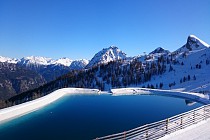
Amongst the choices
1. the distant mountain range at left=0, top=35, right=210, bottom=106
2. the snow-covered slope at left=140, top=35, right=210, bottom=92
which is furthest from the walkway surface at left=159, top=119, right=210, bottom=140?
the distant mountain range at left=0, top=35, right=210, bottom=106

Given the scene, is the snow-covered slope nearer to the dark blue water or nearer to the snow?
the snow

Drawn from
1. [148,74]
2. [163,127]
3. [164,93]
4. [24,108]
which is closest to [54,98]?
[24,108]

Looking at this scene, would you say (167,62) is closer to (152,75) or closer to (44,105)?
(152,75)

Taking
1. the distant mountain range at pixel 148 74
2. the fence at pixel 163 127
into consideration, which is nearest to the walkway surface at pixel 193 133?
the fence at pixel 163 127

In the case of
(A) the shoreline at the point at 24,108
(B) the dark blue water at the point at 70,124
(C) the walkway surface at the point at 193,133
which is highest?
(A) the shoreline at the point at 24,108

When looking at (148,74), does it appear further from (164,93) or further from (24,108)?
(24,108)

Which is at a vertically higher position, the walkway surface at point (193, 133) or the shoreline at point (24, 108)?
the shoreline at point (24, 108)

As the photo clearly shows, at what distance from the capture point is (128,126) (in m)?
31.0

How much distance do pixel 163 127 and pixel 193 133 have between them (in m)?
3.59

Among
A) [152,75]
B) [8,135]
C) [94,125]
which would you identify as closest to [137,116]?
[94,125]

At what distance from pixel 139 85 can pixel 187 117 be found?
11873 centimetres

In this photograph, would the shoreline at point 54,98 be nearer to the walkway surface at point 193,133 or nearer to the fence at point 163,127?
the fence at point 163,127

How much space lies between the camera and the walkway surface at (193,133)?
23.4 meters

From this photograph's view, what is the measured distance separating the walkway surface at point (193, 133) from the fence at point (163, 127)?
0.53 m
